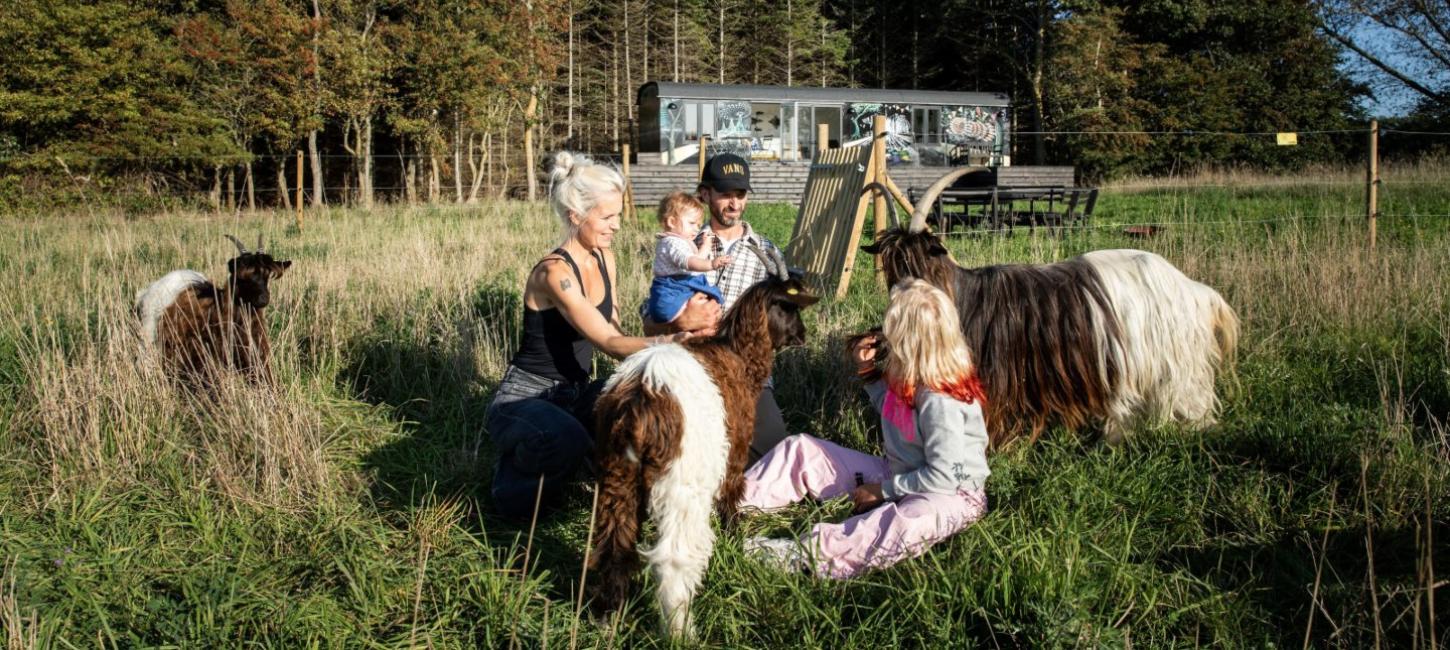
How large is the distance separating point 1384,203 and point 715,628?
13.3 m

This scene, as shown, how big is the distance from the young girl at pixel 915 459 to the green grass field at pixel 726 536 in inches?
5.1

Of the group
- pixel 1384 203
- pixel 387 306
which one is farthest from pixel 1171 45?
pixel 387 306

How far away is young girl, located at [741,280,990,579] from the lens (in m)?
3.17

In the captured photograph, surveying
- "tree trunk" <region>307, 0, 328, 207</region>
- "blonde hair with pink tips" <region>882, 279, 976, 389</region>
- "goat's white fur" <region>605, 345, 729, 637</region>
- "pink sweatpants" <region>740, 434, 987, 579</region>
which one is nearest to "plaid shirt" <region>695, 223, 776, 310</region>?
"pink sweatpants" <region>740, 434, 987, 579</region>

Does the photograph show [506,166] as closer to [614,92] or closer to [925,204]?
[614,92]

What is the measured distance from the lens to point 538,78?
2814 cm

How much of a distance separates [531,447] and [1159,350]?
9.61 feet

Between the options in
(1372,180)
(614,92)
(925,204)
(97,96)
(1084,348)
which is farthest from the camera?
(614,92)

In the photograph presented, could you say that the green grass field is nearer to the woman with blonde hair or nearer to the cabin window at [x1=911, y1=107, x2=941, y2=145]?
the woman with blonde hair

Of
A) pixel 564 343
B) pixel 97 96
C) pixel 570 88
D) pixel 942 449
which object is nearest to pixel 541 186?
pixel 570 88

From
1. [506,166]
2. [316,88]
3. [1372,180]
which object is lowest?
[1372,180]

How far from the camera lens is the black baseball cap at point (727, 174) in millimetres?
4598

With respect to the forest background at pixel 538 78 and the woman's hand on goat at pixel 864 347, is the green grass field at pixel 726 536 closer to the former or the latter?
the woman's hand on goat at pixel 864 347

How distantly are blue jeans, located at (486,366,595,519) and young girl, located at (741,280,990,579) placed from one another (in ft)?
2.45
